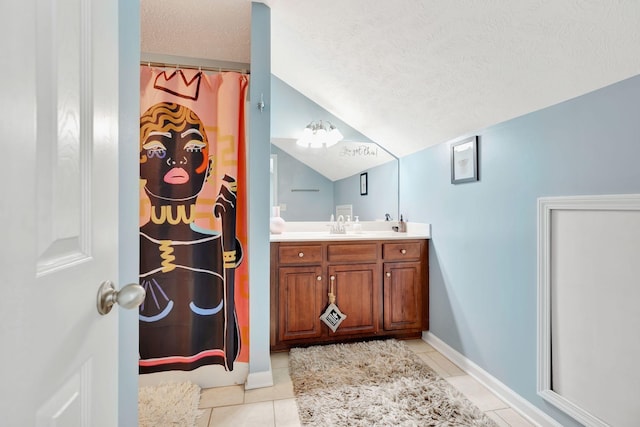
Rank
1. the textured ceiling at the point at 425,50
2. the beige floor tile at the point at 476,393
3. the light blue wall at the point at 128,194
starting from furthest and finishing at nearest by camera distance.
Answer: the beige floor tile at the point at 476,393 → the textured ceiling at the point at 425,50 → the light blue wall at the point at 128,194

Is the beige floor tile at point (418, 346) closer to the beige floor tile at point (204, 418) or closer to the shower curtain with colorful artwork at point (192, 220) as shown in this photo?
the shower curtain with colorful artwork at point (192, 220)

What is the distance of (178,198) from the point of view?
1835 millimetres

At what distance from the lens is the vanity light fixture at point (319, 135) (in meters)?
2.84

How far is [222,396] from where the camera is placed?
1.80 metres

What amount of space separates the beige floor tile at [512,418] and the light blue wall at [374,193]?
1.75m

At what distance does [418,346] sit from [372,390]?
80cm

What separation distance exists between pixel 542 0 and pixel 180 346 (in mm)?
2498

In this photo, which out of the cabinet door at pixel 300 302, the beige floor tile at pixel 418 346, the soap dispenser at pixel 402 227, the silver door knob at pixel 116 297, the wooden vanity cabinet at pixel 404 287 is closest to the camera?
the silver door knob at pixel 116 297

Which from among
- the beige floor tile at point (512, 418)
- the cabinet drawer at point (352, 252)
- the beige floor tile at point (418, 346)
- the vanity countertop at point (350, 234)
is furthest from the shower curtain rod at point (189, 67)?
the beige floor tile at point (512, 418)

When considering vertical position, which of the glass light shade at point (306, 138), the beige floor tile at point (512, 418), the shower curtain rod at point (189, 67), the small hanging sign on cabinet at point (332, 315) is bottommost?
the beige floor tile at point (512, 418)

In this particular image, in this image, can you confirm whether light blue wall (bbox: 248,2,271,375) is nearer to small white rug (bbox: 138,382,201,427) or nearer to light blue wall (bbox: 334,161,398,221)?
small white rug (bbox: 138,382,201,427)

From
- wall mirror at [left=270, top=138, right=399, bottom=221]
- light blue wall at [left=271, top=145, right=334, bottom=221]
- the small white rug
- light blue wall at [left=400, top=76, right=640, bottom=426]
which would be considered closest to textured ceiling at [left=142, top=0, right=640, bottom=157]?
light blue wall at [left=400, top=76, right=640, bottom=426]

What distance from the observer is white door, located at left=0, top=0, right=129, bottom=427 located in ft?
1.17

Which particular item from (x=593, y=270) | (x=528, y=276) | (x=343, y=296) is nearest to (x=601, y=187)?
(x=593, y=270)
